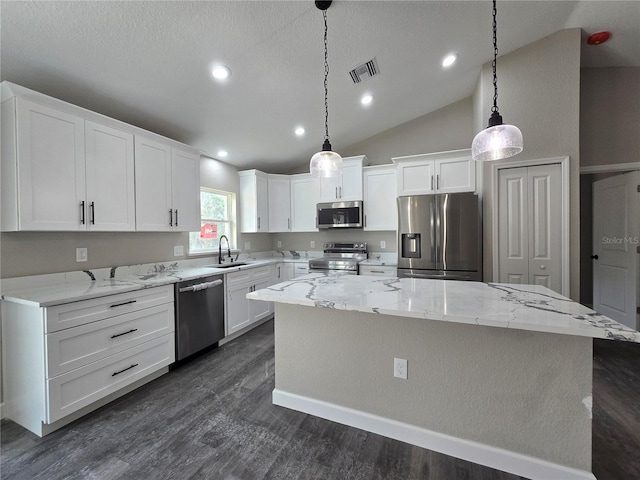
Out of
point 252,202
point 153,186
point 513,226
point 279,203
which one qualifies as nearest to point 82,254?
point 153,186

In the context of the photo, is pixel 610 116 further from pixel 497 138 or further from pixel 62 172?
pixel 62 172

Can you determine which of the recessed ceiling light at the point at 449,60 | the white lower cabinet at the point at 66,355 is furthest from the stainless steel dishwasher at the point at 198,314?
the recessed ceiling light at the point at 449,60

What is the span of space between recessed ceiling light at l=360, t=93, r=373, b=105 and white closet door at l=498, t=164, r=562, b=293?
5.75 ft

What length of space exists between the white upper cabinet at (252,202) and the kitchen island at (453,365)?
2.49m

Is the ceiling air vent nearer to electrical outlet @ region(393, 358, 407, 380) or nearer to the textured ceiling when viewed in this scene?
the textured ceiling

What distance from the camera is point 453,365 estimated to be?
1.58 meters

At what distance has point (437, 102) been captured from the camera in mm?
3736

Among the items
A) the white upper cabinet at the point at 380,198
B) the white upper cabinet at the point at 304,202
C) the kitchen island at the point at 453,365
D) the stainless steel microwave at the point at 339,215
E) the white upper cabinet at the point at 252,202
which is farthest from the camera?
the white upper cabinet at the point at 304,202

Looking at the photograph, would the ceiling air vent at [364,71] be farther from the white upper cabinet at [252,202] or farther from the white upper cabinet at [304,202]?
the white upper cabinet at [252,202]

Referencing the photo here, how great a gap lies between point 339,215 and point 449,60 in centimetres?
227

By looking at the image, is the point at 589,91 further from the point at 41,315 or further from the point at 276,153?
the point at 41,315

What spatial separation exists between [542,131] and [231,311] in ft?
13.2

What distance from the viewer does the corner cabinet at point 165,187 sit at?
8.44ft

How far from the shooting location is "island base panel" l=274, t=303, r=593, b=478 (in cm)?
137
